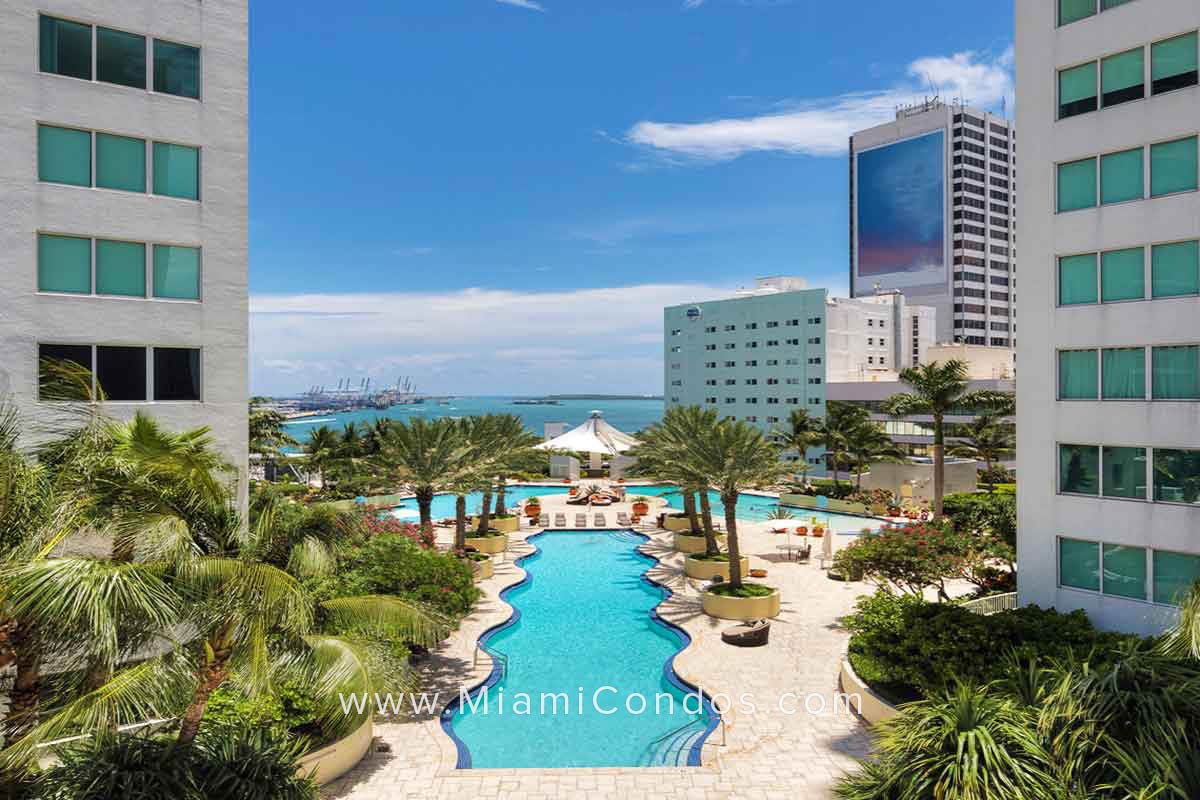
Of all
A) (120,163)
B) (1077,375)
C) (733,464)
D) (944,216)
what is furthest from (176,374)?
(944,216)

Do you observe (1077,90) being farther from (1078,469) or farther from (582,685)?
(582,685)

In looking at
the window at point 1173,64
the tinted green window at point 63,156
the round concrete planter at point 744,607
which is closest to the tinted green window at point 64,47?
the tinted green window at point 63,156

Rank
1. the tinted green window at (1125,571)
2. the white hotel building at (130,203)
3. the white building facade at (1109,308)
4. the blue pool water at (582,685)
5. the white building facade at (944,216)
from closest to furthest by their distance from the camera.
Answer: the blue pool water at (582,685) < the white hotel building at (130,203) < the white building facade at (1109,308) < the tinted green window at (1125,571) < the white building facade at (944,216)

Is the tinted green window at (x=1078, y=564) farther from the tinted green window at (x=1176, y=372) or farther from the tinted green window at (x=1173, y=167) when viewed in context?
the tinted green window at (x=1173, y=167)

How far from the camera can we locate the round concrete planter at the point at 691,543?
30.1 meters

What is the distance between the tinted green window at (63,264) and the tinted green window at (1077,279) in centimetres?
2227

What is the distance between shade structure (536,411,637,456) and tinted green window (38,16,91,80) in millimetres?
27483

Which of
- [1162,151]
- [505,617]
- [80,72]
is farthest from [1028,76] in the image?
[80,72]

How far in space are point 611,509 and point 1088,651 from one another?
3008 centimetres

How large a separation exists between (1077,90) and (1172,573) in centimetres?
1130

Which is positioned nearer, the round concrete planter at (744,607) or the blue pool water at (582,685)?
the blue pool water at (582,685)

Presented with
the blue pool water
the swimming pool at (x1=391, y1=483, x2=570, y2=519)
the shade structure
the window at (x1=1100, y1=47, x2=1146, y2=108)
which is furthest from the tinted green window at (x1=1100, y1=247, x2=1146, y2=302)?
the swimming pool at (x1=391, y1=483, x2=570, y2=519)

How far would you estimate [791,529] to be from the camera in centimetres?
3284

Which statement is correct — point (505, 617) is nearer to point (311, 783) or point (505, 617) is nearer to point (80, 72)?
point (311, 783)
